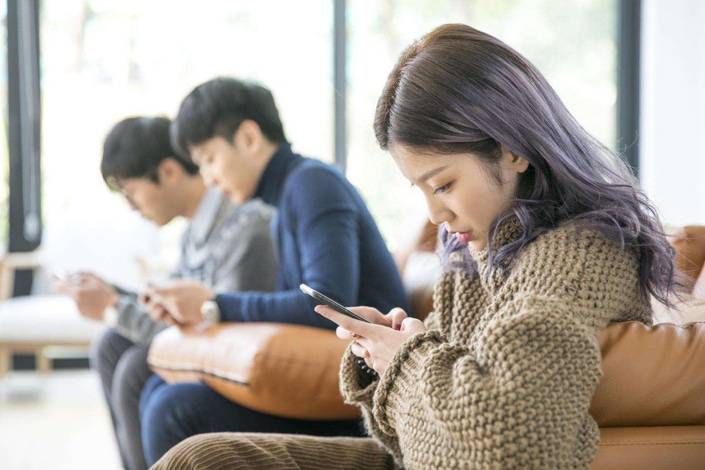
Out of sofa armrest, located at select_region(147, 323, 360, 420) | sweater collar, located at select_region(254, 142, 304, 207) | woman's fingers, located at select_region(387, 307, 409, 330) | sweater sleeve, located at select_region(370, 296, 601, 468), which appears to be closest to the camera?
sweater sleeve, located at select_region(370, 296, 601, 468)

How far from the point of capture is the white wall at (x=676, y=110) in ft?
11.7

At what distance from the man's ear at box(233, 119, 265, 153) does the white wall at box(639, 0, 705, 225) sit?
6.49 ft

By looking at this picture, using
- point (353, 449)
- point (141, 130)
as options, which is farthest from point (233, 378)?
point (141, 130)

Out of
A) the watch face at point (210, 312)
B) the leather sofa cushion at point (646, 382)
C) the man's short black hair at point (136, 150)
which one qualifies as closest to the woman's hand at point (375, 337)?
the leather sofa cushion at point (646, 382)

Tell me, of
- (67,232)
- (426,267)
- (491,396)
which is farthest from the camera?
(67,232)

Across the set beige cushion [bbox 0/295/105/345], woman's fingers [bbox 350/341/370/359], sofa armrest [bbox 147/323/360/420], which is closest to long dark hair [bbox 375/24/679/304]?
woman's fingers [bbox 350/341/370/359]

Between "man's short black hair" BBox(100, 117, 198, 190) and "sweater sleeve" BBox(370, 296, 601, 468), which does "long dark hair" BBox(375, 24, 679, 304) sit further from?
"man's short black hair" BBox(100, 117, 198, 190)

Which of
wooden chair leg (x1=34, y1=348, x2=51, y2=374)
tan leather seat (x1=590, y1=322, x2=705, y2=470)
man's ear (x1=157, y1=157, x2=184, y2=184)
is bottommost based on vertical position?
wooden chair leg (x1=34, y1=348, x2=51, y2=374)

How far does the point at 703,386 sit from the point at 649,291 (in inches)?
5.6

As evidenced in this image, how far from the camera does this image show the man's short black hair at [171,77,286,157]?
2064 mm

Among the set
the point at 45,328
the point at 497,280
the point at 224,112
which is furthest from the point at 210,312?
the point at 45,328

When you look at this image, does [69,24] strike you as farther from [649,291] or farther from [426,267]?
[649,291]

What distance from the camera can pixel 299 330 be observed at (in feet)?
5.38

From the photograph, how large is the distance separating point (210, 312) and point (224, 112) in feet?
1.66
